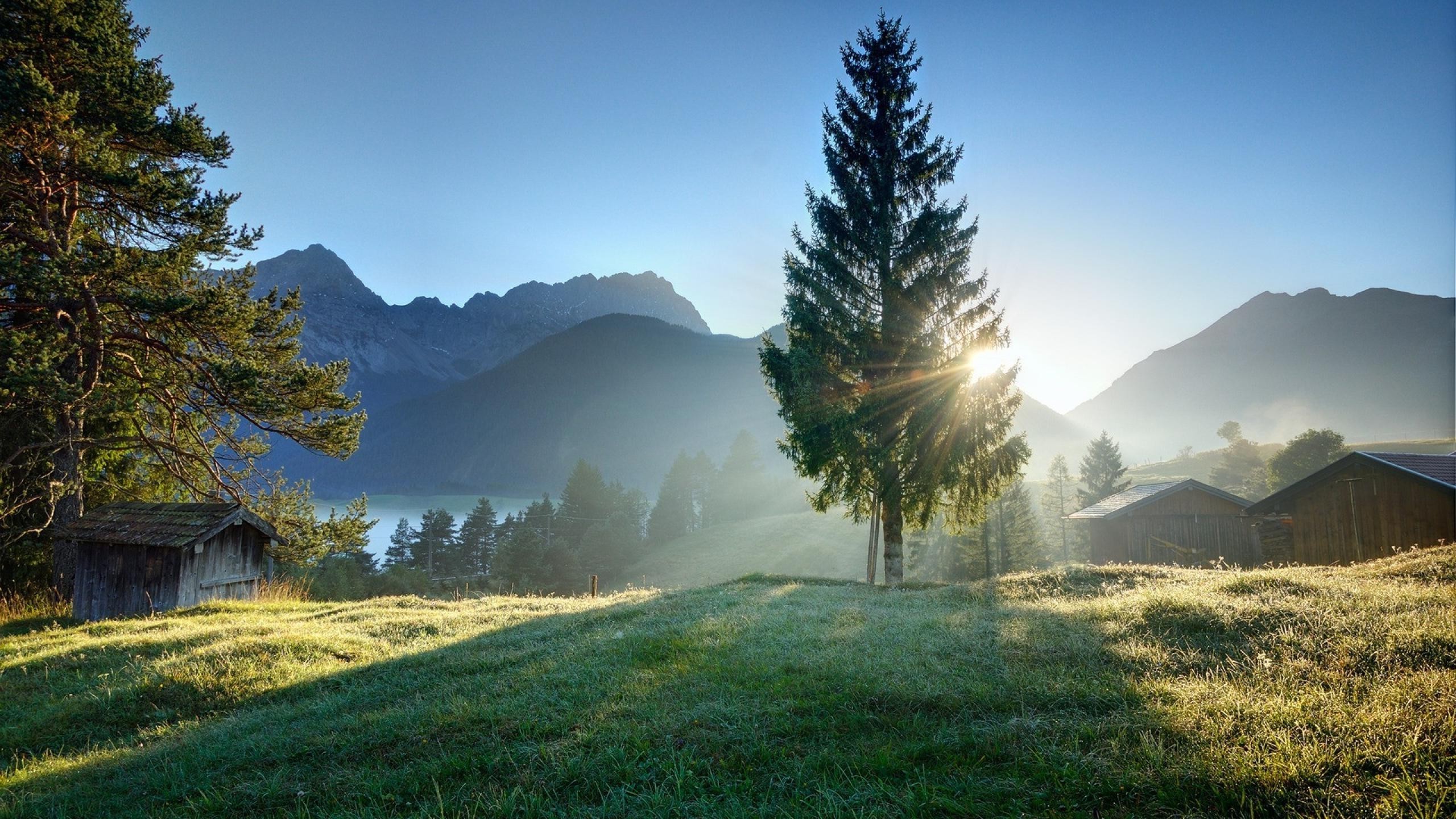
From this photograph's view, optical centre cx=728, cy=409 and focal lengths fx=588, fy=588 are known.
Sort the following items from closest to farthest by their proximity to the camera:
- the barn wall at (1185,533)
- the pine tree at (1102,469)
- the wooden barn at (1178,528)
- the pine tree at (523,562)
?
the barn wall at (1185,533), the wooden barn at (1178,528), the pine tree at (523,562), the pine tree at (1102,469)

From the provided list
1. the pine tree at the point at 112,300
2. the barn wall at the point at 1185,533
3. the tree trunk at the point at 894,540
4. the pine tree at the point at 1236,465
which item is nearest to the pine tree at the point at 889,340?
the tree trunk at the point at 894,540

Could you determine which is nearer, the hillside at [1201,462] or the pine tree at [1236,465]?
the pine tree at [1236,465]

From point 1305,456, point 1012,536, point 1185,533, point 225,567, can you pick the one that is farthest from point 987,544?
point 225,567

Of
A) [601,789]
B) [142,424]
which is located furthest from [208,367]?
[601,789]

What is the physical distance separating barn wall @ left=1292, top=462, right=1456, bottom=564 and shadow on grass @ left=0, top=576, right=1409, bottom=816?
24200mm

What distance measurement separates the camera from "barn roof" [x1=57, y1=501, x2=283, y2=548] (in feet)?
50.4

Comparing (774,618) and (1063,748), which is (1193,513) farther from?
(1063,748)

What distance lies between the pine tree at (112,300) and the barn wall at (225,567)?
64.2 inches

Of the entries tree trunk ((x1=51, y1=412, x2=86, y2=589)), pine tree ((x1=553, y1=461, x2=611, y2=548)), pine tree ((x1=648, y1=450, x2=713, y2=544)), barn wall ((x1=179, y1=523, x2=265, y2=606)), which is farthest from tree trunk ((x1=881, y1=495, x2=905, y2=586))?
pine tree ((x1=648, y1=450, x2=713, y2=544))

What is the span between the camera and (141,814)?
4602 mm

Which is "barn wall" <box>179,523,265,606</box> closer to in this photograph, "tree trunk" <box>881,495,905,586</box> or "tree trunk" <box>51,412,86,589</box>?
"tree trunk" <box>51,412,86,589</box>

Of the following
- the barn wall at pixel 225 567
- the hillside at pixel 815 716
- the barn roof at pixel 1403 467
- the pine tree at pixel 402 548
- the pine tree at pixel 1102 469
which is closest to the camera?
the hillside at pixel 815 716

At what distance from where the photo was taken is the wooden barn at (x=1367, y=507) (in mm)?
21172

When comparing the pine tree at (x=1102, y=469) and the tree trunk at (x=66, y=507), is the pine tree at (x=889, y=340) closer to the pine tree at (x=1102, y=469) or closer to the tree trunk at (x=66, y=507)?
the tree trunk at (x=66, y=507)
